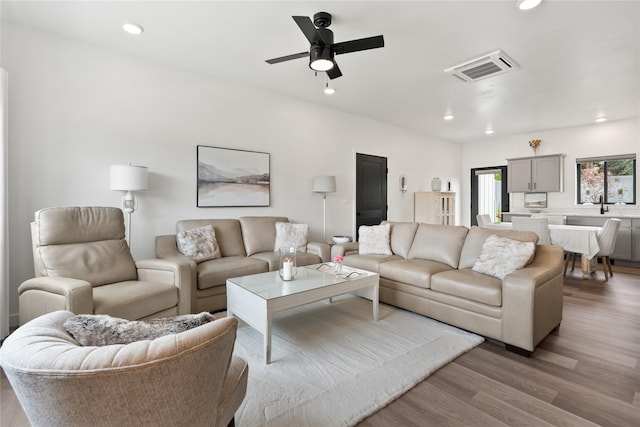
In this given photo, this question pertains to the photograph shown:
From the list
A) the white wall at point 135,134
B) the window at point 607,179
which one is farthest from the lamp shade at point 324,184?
the window at point 607,179

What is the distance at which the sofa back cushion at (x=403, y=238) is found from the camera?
3.75 metres

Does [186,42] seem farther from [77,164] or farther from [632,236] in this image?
[632,236]

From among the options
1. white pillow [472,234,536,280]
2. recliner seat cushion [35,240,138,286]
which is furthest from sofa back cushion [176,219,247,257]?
white pillow [472,234,536,280]

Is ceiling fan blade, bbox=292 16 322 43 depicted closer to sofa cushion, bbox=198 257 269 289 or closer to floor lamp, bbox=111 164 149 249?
floor lamp, bbox=111 164 149 249

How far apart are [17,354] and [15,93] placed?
3165mm

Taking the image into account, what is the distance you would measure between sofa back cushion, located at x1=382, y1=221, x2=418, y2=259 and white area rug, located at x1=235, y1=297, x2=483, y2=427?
824mm

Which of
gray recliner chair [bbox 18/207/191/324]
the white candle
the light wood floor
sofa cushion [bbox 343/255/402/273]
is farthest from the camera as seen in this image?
sofa cushion [bbox 343/255/402/273]

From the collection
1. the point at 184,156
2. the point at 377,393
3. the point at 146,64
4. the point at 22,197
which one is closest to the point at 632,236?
the point at 377,393

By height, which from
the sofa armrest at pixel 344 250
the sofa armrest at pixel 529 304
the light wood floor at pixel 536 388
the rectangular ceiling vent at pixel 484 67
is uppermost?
the rectangular ceiling vent at pixel 484 67

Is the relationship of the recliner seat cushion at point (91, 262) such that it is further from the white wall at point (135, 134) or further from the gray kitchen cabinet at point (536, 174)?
the gray kitchen cabinet at point (536, 174)

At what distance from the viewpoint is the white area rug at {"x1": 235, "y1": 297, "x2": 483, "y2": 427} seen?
169cm

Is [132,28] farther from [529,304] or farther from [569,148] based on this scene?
[569,148]

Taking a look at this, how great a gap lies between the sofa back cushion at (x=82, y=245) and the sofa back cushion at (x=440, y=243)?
3.00m

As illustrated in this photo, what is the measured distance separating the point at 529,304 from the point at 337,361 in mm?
1479
